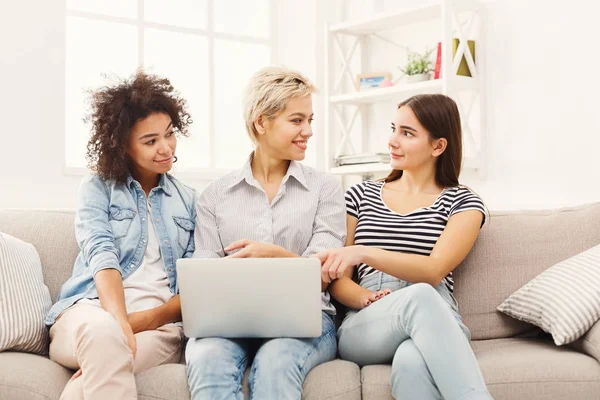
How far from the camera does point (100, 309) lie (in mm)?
Answer: 1911

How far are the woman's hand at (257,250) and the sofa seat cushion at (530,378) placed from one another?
37 cm

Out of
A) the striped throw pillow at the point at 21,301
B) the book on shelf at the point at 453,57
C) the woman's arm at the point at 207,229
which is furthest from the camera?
the book on shelf at the point at 453,57

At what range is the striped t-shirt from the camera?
2.16 m

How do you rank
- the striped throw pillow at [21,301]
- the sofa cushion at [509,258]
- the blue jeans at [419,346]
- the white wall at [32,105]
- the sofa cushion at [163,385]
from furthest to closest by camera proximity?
the white wall at [32,105]
the sofa cushion at [509,258]
the striped throw pillow at [21,301]
the sofa cushion at [163,385]
the blue jeans at [419,346]

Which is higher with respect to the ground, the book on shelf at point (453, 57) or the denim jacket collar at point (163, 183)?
the book on shelf at point (453, 57)

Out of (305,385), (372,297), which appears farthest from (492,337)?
(305,385)

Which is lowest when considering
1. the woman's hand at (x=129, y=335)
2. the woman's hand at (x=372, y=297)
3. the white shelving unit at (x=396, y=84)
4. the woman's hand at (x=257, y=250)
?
the woman's hand at (x=129, y=335)

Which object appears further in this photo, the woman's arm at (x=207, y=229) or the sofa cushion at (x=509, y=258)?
the sofa cushion at (x=509, y=258)

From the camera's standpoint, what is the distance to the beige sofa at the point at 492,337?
5.86 feet

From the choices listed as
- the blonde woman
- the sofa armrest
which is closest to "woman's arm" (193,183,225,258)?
the blonde woman

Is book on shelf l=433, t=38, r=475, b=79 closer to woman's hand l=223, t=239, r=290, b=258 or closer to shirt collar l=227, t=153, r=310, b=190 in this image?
shirt collar l=227, t=153, r=310, b=190

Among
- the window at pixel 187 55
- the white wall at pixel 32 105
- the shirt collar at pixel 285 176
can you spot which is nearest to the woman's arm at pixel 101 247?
the shirt collar at pixel 285 176

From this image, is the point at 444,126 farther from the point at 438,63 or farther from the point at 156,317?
the point at 438,63

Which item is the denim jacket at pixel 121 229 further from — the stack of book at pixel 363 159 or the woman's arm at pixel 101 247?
the stack of book at pixel 363 159
